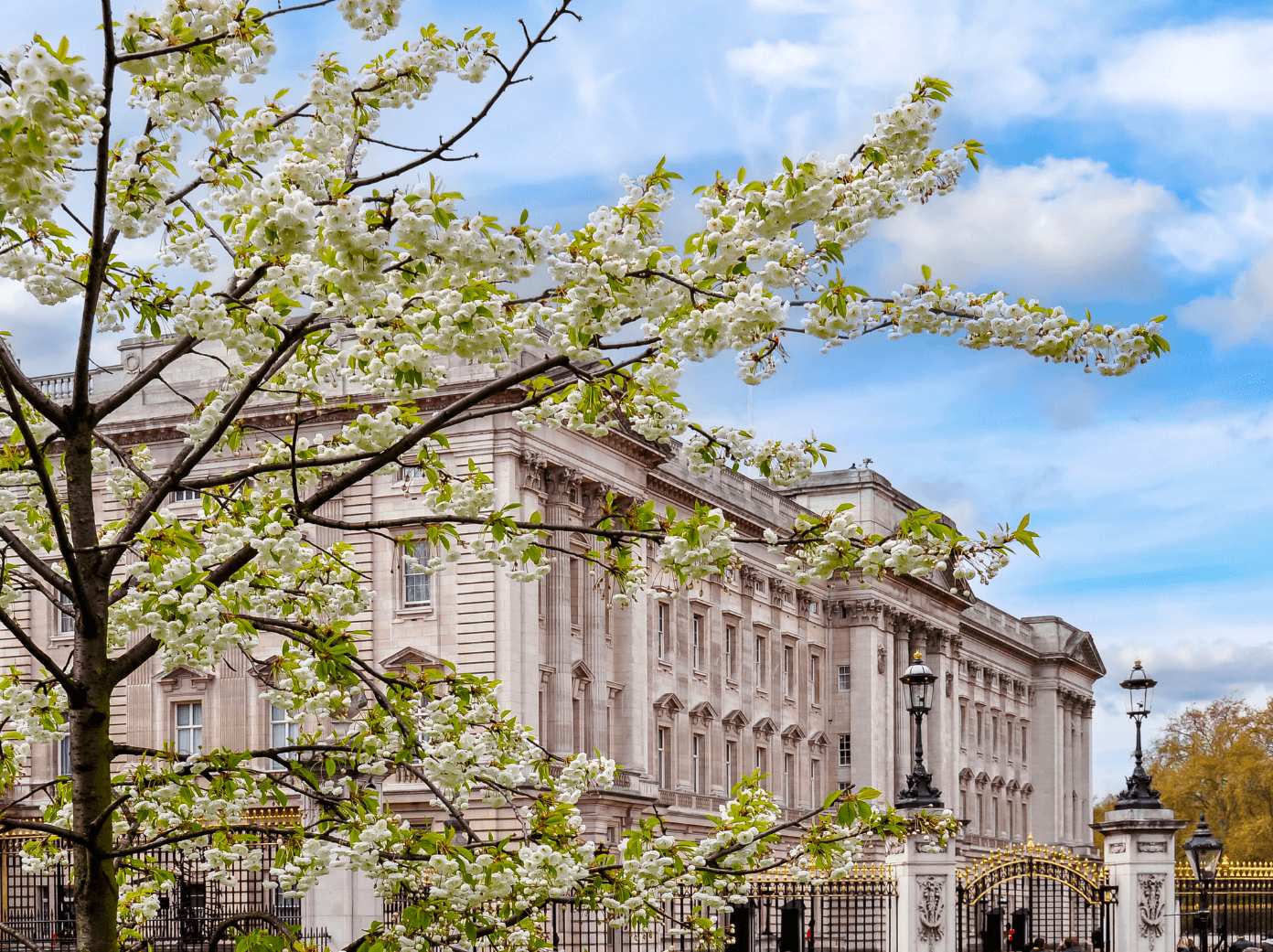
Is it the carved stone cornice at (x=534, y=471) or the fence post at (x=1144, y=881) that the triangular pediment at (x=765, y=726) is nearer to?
the carved stone cornice at (x=534, y=471)

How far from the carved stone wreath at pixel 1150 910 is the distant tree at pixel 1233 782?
70.2 meters

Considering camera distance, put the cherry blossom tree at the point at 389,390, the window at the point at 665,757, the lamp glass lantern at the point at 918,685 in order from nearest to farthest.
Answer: the cherry blossom tree at the point at 389,390, the lamp glass lantern at the point at 918,685, the window at the point at 665,757

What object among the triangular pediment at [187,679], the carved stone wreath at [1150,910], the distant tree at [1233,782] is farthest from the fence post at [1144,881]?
the distant tree at [1233,782]

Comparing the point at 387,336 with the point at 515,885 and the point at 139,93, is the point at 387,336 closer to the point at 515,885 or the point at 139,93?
the point at 139,93

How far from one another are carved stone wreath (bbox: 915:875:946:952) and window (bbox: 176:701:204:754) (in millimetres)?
31587

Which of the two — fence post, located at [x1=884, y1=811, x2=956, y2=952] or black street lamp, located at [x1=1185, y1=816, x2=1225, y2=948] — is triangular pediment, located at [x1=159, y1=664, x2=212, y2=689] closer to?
black street lamp, located at [x1=1185, y1=816, x2=1225, y2=948]

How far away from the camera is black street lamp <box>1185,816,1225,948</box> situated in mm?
30250

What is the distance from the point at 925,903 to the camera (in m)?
26.3

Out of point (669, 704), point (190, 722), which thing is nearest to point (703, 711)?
point (669, 704)

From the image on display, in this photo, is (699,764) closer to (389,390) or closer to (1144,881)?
(1144,881)

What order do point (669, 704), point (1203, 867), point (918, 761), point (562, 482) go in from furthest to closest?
1. point (669, 704)
2. point (562, 482)
3. point (1203, 867)
4. point (918, 761)

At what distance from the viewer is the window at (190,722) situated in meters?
53.6

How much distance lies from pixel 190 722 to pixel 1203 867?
99.7ft

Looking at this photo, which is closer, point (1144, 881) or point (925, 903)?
point (925, 903)
